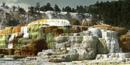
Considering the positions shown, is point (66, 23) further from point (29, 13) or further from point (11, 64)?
point (29, 13)

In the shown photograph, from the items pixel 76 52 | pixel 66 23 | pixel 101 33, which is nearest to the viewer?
pixel 76 52

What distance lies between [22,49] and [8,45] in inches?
216

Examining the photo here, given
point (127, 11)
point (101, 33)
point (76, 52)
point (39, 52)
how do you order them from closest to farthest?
1. point (76, 52)
2. point (39, 52)
3. point (101, 33)
4. point (127, 11)

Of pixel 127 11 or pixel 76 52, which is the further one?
pixel 127 11

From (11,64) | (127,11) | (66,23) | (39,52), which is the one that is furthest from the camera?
(127,11)

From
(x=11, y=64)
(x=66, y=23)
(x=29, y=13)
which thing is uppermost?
(x=29, y=13)

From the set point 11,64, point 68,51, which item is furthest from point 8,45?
point 11,64

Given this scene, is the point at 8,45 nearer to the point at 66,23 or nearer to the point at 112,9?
the point at 66,23

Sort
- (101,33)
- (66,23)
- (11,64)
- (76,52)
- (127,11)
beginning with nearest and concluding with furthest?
(11,64)
(76,52)
(101,33)
(66,23)
(127,11)

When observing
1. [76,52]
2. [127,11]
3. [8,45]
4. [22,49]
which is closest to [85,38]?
[76,52]

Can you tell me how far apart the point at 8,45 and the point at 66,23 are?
8881mm

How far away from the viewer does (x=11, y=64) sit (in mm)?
38250

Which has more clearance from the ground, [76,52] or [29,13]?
[29,13]

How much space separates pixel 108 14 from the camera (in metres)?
98.1
